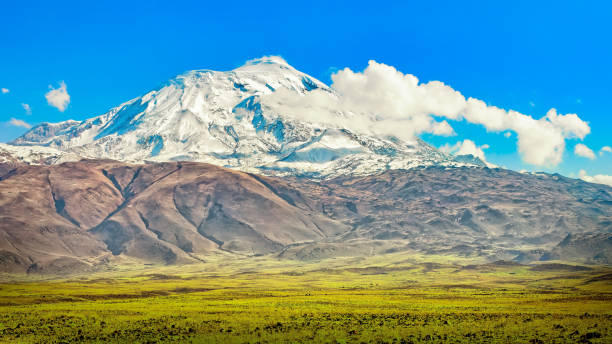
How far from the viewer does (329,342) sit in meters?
55.4

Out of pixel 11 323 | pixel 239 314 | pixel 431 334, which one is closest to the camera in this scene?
pixel 431 334

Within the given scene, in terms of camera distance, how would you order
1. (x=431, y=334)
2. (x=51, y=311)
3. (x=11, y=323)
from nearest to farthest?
(x=431, y=334) → (x=11, y=323) → (x=51, y=311)

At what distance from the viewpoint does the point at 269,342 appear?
56469mm

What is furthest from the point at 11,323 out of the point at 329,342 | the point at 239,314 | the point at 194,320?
the point at 329,342

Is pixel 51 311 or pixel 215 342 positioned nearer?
pixel 215 342

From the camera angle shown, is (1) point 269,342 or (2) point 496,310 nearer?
(1) point 269,342

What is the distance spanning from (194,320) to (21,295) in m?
73.2

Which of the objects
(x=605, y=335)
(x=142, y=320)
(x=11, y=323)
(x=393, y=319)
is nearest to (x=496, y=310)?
(x=393, y=319)

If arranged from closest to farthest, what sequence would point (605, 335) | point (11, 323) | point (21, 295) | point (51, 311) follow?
point (605, 335) → point (11, 323) → point (51, 311) → point (21, 295)

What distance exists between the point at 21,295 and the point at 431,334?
4212 inches

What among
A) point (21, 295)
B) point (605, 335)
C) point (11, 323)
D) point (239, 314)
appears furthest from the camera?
point (21, 295)

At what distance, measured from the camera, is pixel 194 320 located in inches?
2908

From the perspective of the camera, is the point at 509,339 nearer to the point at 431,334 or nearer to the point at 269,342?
the point at 431,334

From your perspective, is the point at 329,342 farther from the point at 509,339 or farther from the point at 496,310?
the point at 496,310
